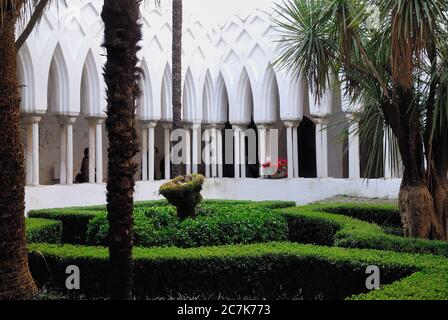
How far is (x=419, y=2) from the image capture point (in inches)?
282

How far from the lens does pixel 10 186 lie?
6234 mm

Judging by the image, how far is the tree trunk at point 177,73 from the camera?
13.2 meters

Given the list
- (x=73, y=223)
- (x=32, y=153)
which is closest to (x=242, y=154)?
(x=32, y=153)

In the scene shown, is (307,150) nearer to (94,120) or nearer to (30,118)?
(94,120)

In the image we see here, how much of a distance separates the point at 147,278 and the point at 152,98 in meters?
12.2

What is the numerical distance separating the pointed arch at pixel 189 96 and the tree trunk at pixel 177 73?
583 centimetres

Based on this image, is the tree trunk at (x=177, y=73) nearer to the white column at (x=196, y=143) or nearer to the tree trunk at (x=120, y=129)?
the white column at (x=196, y=143)

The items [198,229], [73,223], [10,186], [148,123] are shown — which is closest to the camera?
[10,186]

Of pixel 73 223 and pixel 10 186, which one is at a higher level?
pixel 10 186

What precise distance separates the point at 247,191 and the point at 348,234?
1134 cm

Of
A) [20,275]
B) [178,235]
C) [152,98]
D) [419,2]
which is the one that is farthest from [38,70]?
[419,2]

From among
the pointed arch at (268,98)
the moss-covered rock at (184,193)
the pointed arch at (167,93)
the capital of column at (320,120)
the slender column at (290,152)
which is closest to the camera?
the moss-covered rock at (184,193)

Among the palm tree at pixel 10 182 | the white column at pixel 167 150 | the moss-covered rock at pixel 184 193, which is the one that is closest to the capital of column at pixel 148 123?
the white column at pixel 167 150

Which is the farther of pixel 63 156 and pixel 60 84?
pixel 63 156
